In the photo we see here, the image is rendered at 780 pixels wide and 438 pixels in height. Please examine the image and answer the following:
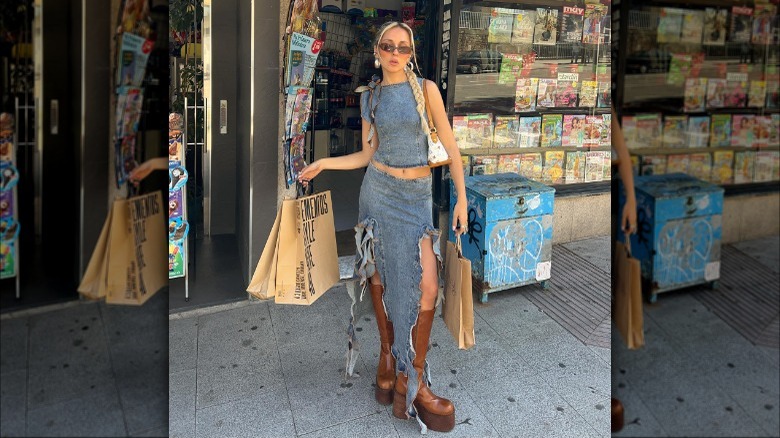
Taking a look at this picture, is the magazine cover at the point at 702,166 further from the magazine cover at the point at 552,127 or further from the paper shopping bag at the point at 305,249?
the magazine cover at the point at 552,127

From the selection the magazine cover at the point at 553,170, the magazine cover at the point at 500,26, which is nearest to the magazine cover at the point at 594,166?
the magazine cover at the point at 553,170

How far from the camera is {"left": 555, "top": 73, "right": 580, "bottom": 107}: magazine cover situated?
94.1 inches

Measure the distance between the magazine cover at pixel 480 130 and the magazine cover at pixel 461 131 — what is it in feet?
0.05

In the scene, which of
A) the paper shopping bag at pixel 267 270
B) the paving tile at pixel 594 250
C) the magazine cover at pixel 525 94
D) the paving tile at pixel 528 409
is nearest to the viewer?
the paving tile at pixel 594 250

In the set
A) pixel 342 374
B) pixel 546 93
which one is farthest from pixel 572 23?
pixel 342 374

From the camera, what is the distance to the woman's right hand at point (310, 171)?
214 cm

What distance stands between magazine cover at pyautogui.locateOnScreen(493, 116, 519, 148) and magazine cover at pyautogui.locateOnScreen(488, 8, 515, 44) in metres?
0.34

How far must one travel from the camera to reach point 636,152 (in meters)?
0.90

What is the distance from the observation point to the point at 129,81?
94 centimetres

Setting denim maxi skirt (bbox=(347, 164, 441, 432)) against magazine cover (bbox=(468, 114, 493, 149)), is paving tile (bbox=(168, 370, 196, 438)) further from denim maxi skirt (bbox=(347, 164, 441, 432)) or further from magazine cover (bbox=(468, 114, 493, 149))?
magazine cover (bbox=(468, 114, 493, 149))

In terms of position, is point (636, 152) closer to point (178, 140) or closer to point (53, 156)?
point (53, 156)

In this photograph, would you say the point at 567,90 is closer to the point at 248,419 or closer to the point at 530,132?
the point at 530,132

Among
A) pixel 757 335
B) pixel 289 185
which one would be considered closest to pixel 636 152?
pixel 757 335

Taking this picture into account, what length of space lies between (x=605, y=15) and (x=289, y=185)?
5.01 ft
